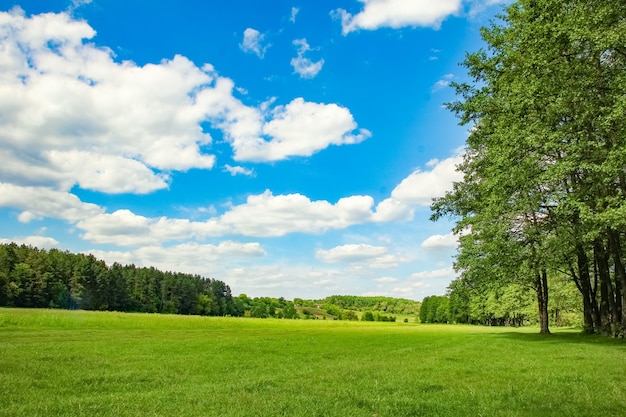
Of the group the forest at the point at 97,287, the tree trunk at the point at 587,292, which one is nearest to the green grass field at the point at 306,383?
the tree trunk at the point at 587,292

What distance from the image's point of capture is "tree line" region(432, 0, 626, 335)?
2395 cm

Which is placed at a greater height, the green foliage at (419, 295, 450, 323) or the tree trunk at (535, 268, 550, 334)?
the tree trunk at (535, 268, 550, 334)

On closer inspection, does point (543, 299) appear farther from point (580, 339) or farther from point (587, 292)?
point (580, 339)

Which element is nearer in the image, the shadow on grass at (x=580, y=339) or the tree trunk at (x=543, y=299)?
the shadow on grass at (x=580, y=339)

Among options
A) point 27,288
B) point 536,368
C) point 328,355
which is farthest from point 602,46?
point 27,288

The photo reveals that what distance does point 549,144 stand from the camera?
978 inches

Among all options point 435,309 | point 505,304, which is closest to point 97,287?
point 505,304

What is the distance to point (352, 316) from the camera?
198 metres

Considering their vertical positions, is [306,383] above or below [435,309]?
above

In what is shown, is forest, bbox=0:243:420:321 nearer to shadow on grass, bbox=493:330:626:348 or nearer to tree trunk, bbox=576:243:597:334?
shadow on grass, bbox=493:330:626:348

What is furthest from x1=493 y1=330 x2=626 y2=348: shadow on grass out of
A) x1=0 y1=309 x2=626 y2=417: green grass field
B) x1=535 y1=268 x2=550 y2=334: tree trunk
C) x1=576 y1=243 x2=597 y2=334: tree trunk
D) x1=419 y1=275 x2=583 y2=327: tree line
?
x1=419 y1=275 x2=583 y2=327: tree line

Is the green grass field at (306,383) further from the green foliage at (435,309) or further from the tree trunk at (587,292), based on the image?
the green foliage at (435,309)

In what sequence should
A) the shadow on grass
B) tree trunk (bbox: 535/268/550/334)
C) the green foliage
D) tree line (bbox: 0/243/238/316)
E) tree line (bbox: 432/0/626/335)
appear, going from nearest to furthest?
tree line (bbox: 432/0/626/335) < the shadow on grass < tree trunk (bbox: 535/268/550/334) < tree line (bbox: 0/243/238/316) < the green foliage

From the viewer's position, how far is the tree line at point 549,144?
23953mm
